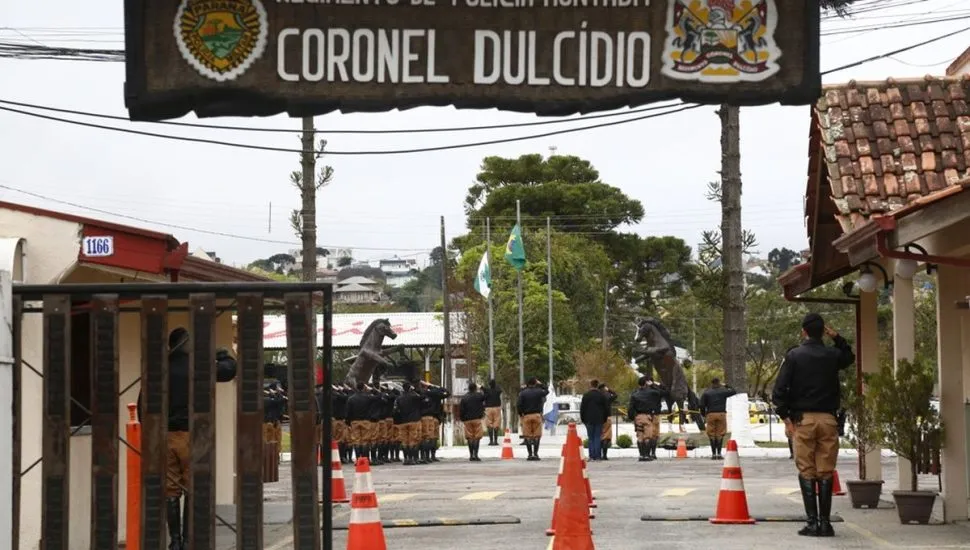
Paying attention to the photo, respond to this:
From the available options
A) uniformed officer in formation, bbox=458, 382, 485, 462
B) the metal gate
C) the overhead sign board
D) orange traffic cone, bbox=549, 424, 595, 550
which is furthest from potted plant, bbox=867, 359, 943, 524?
uniformed officer in formation, bbox=458, 382, 485, 462

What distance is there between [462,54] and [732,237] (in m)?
24.2

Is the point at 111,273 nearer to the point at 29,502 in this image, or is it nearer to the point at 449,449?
the point at 29,502

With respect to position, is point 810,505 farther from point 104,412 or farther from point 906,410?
point 104,412

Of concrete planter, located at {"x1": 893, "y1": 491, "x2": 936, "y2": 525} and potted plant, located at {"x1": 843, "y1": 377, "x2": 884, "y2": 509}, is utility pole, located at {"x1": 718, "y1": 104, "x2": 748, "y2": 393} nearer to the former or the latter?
potted plant, located at {"x1": 843, "y1": 377, "x2": 884, "y2": 509}

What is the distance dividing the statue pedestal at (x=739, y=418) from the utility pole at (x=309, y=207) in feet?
31.7

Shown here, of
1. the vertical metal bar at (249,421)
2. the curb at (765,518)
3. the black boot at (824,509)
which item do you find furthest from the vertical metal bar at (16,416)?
the curb at (765,518)

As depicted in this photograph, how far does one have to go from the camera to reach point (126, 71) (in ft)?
39.4

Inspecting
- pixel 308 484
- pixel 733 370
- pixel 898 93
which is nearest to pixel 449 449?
pixel 733 370

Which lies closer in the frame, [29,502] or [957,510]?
[29,502]

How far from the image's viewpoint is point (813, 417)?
1525 cm

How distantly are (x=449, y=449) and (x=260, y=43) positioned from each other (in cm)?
3048

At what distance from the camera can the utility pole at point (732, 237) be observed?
3503cm

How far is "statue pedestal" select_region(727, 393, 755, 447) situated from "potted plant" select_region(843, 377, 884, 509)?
15.9 m

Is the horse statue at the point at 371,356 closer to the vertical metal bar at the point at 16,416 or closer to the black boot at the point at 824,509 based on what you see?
the black boot at the point at 824,509
